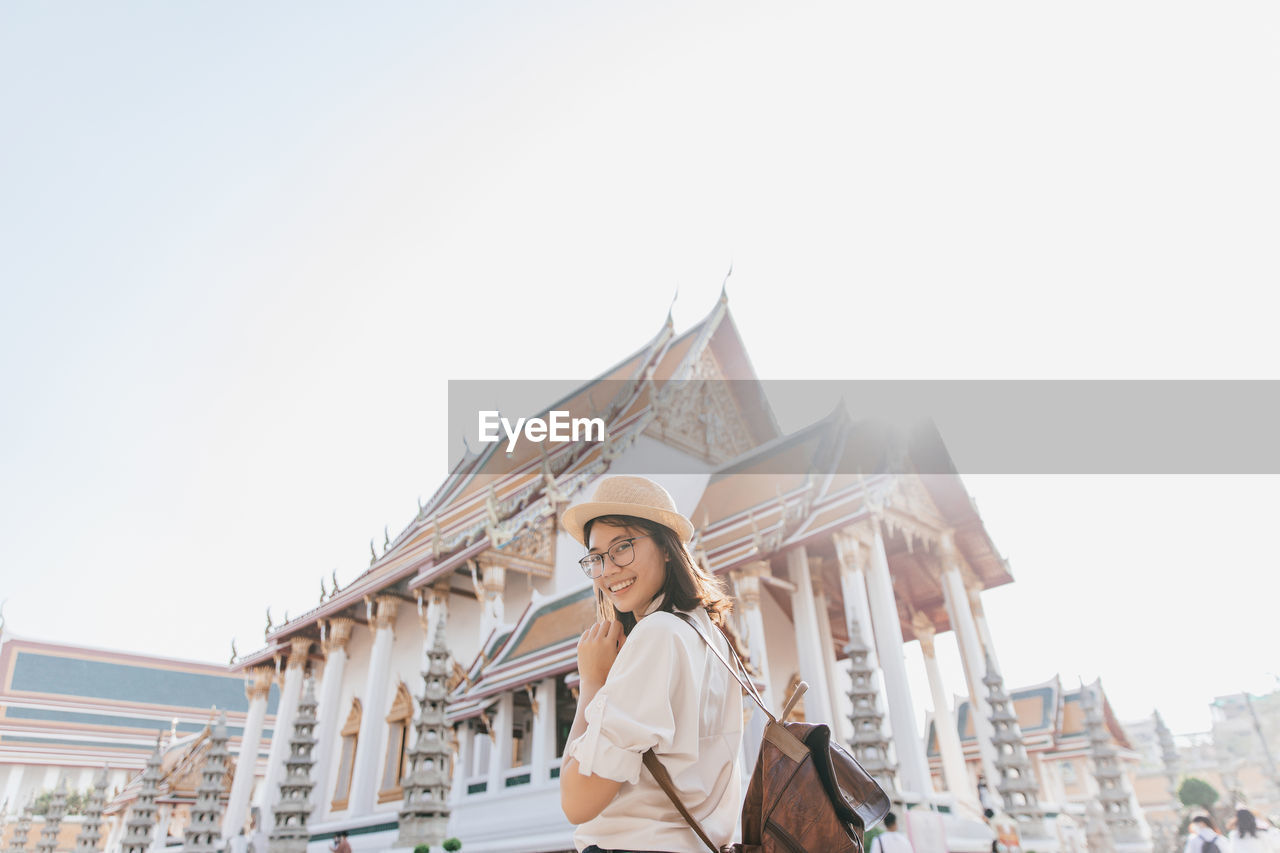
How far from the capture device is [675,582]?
4.99 ft

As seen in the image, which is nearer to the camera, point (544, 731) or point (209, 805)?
point (544, 731)

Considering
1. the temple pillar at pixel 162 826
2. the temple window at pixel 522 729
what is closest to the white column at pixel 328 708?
the temple window at pixel 522 729

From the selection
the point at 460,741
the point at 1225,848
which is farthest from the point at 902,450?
the point at 460,741

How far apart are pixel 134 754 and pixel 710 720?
28.2 m

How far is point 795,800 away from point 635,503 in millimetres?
584

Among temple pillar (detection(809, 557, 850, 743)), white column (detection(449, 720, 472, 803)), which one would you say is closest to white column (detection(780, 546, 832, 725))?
temple pillar (detection(809, 557, 850, 743))

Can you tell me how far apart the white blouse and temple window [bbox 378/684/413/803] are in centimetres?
1128

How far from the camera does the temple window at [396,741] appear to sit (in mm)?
11227

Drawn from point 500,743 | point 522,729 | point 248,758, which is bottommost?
point 500,743

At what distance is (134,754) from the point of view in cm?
2327

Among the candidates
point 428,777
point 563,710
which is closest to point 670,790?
point 428,777

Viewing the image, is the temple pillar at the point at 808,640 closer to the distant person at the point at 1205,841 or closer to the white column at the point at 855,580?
the white column at the point at 855,580

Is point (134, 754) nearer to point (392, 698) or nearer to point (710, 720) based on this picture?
point (392, 698)

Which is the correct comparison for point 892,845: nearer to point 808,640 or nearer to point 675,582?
point 675,582
